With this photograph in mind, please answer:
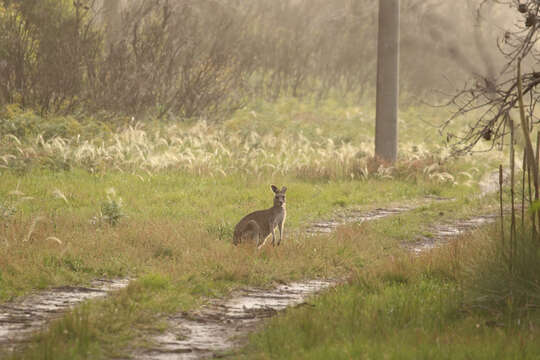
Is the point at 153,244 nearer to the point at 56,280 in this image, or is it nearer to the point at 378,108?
the point at 56,280

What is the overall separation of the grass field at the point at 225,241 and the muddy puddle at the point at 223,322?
22cm

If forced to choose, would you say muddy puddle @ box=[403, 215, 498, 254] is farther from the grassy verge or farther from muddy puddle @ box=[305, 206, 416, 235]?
the grassy verge

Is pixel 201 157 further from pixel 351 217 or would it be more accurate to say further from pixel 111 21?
pixel 111 21

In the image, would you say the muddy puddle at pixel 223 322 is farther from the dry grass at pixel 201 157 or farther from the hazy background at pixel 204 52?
the dry grass at pixel 201 157

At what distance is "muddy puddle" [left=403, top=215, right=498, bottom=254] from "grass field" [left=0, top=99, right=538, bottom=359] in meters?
0.30

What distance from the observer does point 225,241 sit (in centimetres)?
981

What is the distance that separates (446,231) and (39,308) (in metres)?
7.43

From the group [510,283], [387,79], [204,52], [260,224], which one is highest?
[204,52]

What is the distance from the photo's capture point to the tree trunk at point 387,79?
16984 millimetres

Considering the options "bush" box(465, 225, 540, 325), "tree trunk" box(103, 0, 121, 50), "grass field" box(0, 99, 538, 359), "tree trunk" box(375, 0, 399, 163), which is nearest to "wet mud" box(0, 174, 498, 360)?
"grass field" box(0, 99, 538, 359)

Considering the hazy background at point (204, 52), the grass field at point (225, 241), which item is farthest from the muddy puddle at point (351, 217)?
the hazy background at point (204, 52)

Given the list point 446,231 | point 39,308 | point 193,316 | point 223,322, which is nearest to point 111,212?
point 39,308

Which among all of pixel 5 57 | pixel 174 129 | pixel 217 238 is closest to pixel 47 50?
pixel 5 57

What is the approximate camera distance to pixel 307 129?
79.3ft
